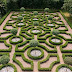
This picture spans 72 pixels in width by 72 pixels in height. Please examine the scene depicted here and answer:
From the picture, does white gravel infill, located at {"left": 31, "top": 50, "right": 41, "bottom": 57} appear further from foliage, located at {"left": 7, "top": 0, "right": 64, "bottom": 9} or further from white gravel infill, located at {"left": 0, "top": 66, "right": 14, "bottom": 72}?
foliage, located at {"left": 7, "top": 0, "right": 64, "bottom": 9}

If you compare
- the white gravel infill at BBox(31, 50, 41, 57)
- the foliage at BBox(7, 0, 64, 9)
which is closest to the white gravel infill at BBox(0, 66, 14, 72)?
the white gravel infill at BBox(31, 50, 41, 57)

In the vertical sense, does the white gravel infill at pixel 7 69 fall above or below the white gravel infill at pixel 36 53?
below

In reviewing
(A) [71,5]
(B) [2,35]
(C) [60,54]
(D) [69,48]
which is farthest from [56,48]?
(A) [71,5]

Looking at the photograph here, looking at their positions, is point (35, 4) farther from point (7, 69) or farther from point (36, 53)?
point (7, 69)

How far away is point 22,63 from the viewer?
13.2 meters

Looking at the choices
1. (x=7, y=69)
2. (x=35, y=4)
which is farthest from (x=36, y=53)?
(x=35, y=4)

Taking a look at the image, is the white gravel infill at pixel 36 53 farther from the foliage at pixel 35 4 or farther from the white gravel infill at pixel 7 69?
the foliage at pixel 35 4

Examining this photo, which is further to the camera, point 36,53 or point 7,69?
point 36,53

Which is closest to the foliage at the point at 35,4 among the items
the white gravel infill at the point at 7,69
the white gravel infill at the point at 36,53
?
the white gravel infill at the point at 36,53

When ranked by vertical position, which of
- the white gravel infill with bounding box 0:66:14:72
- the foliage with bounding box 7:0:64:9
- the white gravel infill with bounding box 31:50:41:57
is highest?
the foliage with bounding box 7:0:64:9

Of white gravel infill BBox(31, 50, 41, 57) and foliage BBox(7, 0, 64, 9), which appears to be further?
foliage BBox(7, 0, 64, 9)

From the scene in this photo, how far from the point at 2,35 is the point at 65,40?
37.2 ft

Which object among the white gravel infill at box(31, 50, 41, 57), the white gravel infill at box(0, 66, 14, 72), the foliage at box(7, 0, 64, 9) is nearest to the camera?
the white gravel infill at box(0, 66, 14, 72)

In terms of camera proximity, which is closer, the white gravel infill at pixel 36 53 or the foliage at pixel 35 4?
the white gravel infill at pixel 36 53
